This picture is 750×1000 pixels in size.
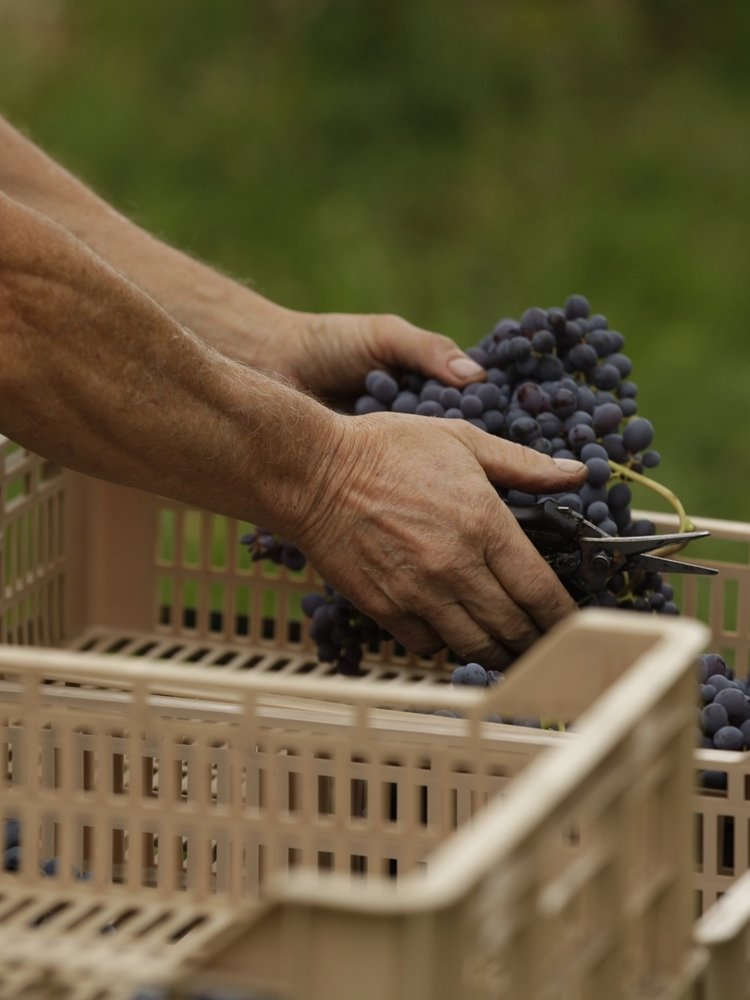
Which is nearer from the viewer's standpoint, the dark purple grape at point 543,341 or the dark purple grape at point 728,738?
the dark purple grape at point 728,738

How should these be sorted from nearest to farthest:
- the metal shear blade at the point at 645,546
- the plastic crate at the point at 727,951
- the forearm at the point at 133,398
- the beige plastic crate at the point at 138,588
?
the plastic crate at the point at 727,951, the forearm at the point at 133,398, the metal shear blade at the point at 645,546, the beige plastic crate at the point at 138,588

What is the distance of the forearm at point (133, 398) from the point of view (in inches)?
48.9

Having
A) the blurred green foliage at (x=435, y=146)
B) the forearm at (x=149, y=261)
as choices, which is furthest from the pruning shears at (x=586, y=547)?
the blurred green foliage at (x=435, y=146)

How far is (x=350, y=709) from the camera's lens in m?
1.30

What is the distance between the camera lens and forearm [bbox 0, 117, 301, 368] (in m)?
1.75

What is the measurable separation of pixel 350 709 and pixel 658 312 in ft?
8.96

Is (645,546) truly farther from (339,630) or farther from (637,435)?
(339,630)

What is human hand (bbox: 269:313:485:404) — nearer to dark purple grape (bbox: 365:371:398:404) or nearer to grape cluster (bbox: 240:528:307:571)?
dark purple grape (bbox: 365:371:398:404)

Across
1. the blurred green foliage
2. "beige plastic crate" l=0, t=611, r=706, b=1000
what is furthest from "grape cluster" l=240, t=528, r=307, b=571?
the blurred green foliage

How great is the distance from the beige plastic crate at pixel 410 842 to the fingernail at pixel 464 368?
43cm

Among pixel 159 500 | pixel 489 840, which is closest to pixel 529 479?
pixel 159 500

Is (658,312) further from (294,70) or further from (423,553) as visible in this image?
(423,553)

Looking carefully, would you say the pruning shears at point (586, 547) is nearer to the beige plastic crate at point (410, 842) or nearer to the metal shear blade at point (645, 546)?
the metal shear blade at point (645, 546)

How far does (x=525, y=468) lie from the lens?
1.44 m
